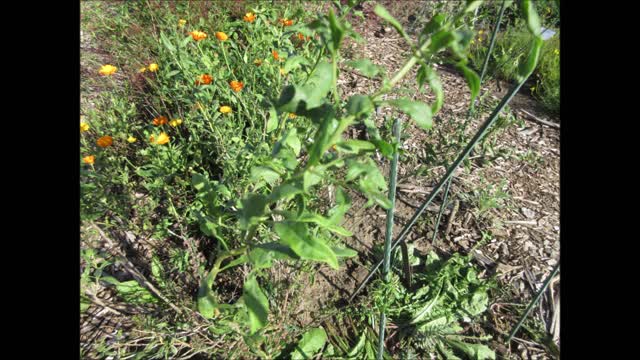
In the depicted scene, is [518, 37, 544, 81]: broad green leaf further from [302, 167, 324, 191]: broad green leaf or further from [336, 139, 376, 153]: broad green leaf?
[302, 167, 324, 191]: broad green leaf

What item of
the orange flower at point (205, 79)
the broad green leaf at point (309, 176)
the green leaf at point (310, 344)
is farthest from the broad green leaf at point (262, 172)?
the orange flower at point (205, 79)

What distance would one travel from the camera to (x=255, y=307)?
3.51 feet

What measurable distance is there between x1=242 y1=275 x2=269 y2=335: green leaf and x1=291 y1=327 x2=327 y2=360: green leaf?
2.14ft

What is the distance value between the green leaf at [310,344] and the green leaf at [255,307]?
0.65 m

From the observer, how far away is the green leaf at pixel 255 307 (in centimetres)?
105

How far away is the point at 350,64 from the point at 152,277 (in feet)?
5.05

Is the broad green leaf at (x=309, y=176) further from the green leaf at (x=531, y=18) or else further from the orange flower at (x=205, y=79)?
the orange flower at (x=205, y=79)

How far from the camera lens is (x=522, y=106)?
10.9 feet

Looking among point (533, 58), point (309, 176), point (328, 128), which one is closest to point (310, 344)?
point (309, 176)

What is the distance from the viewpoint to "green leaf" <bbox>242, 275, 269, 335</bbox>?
1054 millimetres

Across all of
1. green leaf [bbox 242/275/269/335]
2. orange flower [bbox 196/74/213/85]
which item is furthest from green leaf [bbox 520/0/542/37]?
orange flower [bbox 196/74/213/85]
